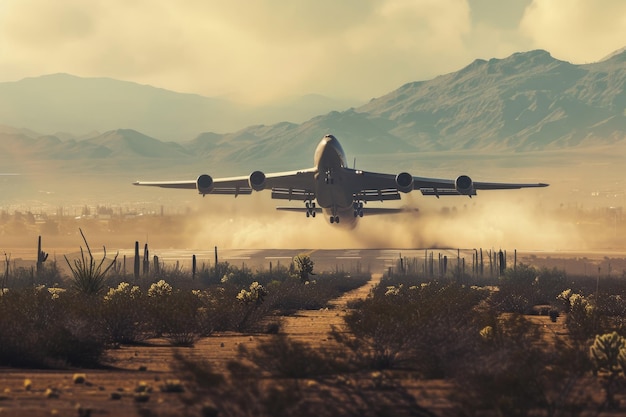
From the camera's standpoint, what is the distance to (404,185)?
8281cm

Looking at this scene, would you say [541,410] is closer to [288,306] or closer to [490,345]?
[490,345]

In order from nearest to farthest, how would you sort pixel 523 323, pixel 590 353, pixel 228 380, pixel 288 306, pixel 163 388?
pixel 228 380 → pixel 163 388 → pixel 590 353 → pixel 523 323 → pixel 288 306

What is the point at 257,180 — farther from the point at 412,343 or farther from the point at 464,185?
the point at 412,343

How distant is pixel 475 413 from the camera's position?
21.0 m

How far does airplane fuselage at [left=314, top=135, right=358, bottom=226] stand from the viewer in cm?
8069

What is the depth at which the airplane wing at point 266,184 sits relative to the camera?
84.4 metres

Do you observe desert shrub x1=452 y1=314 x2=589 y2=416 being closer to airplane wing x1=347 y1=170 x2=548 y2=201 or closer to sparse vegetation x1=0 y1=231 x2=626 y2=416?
sparse vegetation x1=0 y1=231 x2=626 y2=416

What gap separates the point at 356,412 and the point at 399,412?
3.91ft

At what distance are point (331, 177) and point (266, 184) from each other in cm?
967

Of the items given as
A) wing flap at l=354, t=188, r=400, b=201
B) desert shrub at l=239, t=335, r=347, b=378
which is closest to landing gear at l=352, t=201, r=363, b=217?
wing flap at l=354, t=188, r=400, b=201

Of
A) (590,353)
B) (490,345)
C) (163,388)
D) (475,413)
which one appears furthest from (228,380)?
(590,353)

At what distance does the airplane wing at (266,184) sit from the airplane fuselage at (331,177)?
172 centimetres

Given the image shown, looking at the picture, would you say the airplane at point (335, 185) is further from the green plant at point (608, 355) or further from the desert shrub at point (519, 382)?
the desert shrub at point (519, 382)

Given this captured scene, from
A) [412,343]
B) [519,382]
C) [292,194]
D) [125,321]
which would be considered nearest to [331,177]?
[292,194]
